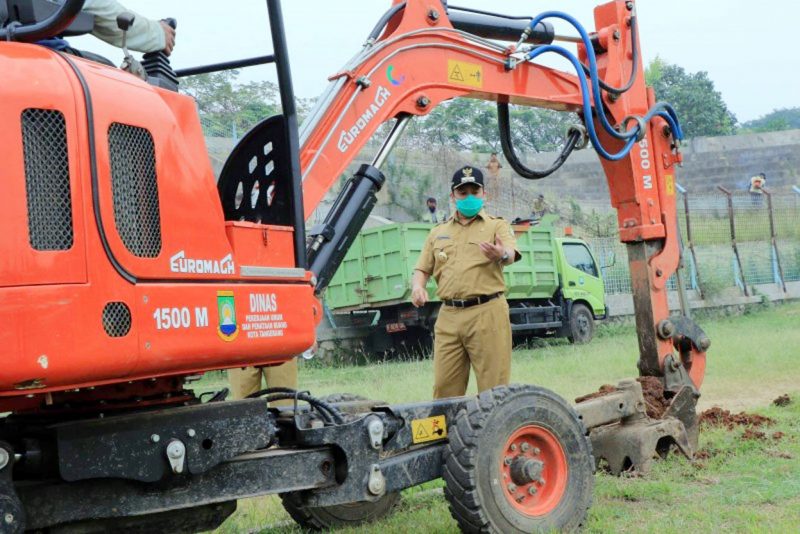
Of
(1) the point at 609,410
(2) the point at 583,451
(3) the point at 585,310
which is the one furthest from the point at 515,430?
(3) the point at 585,310

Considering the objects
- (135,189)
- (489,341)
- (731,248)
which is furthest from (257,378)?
(731,248)

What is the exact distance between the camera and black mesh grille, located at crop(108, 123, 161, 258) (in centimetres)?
353

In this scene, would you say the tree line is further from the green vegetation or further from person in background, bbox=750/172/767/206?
person in background, bbox=750/172/767/206

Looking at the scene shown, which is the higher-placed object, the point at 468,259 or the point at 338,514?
the point at 468,259

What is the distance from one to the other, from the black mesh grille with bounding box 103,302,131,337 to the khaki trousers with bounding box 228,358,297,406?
367 cm

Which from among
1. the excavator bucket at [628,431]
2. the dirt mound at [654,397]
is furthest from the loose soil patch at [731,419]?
the excavator bucket at [628,431]

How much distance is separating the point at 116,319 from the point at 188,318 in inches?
12.0

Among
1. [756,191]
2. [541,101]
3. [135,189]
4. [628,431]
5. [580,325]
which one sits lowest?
[628,431]

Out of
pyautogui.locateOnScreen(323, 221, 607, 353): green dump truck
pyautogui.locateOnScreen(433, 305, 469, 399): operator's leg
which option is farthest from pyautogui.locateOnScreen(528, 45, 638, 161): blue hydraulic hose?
pyautogui.locateOnScreen(323, 221, 607, 353): green dump truck

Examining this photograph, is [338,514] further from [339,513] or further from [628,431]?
[628,431]

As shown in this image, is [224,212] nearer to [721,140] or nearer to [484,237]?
[484,237]

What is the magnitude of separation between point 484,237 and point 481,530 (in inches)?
92.7

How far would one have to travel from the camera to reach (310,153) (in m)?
5.35

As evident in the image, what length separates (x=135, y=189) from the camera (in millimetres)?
3602
